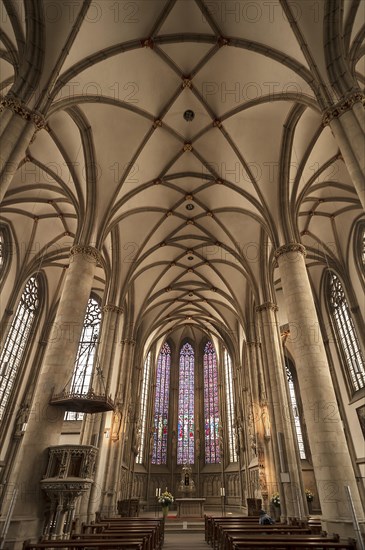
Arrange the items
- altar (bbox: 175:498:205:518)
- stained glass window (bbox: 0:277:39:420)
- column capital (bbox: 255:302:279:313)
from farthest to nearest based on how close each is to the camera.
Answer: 1. altar (bbox: 175:498:205:518)
2. stained glass window (bbox: 0:277:39:420)
3. column capital (bbox: 255:302:279:313)

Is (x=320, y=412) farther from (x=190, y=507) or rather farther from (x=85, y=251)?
(x=190, y=507)

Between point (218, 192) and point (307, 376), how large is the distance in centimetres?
1001

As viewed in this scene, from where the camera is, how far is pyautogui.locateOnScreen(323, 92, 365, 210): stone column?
7.86 m

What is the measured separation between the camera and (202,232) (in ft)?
66.5

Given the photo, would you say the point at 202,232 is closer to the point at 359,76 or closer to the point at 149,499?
the point at 359,76

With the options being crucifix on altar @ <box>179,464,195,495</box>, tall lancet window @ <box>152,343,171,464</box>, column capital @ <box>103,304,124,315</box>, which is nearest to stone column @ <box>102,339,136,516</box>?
column capital @ <box>103,304,124,315</box>

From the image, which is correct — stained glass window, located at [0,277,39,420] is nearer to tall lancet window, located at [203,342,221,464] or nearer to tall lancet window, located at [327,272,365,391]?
tall lancet window, located at [327,272,365,391]

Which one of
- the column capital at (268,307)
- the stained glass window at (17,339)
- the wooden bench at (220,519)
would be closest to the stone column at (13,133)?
the wooden bench at (220,519)

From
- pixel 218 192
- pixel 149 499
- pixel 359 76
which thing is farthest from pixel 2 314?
pixel 149 499

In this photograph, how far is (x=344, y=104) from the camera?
28.7ft

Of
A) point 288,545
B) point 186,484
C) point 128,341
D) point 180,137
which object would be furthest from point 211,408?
point 288,545

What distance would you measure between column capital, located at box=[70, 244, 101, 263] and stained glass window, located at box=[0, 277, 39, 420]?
27.1ft

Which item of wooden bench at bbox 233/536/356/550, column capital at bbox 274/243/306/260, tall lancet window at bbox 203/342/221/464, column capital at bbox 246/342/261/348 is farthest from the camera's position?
tall lancet window at bbox 203/342/221/464

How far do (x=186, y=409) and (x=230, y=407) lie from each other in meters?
4.26
